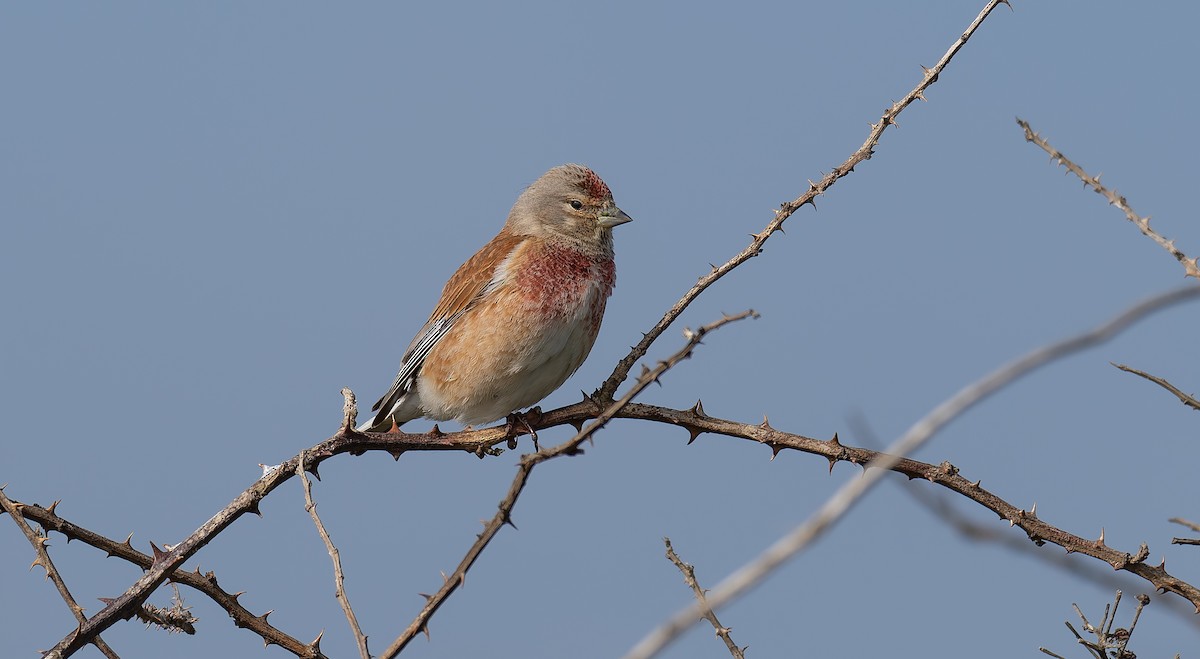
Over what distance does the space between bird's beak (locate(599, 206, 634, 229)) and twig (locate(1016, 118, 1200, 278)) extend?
2.93 meters

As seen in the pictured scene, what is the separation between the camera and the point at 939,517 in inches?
65.3

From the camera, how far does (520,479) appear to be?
8.71 feet

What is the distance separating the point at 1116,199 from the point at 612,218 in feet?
10.6

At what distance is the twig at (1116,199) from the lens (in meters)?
3.18

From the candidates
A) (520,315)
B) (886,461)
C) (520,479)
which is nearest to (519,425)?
(520,315)

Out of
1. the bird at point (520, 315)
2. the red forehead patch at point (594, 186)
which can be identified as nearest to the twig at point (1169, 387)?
the bird at point (520, 315)

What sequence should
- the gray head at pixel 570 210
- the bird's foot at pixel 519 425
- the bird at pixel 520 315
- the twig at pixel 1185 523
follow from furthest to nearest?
1. the gray head at pixel 570 210
2. the bird at pixel 520 315
3. the bird's foot at pixel 519 425
4. the twig at pixel 1185 523

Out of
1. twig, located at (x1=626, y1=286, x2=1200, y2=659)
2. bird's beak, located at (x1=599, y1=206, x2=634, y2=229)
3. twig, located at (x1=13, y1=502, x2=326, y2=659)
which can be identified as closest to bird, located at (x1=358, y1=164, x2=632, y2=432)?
bird's beak, located at (x1=599, y1=206, x2=634, y2=229)

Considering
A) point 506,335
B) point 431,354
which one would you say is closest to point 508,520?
point 506,335

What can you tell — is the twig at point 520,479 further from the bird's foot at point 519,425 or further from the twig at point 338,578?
the bird's foot at point 519,425

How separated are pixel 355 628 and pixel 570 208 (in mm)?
3622

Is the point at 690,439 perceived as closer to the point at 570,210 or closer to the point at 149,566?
the point at 149,566

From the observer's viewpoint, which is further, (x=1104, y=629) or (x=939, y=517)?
(x=1104, y=629)

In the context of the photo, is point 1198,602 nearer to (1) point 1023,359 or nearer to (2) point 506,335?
(1) point 1023,359
